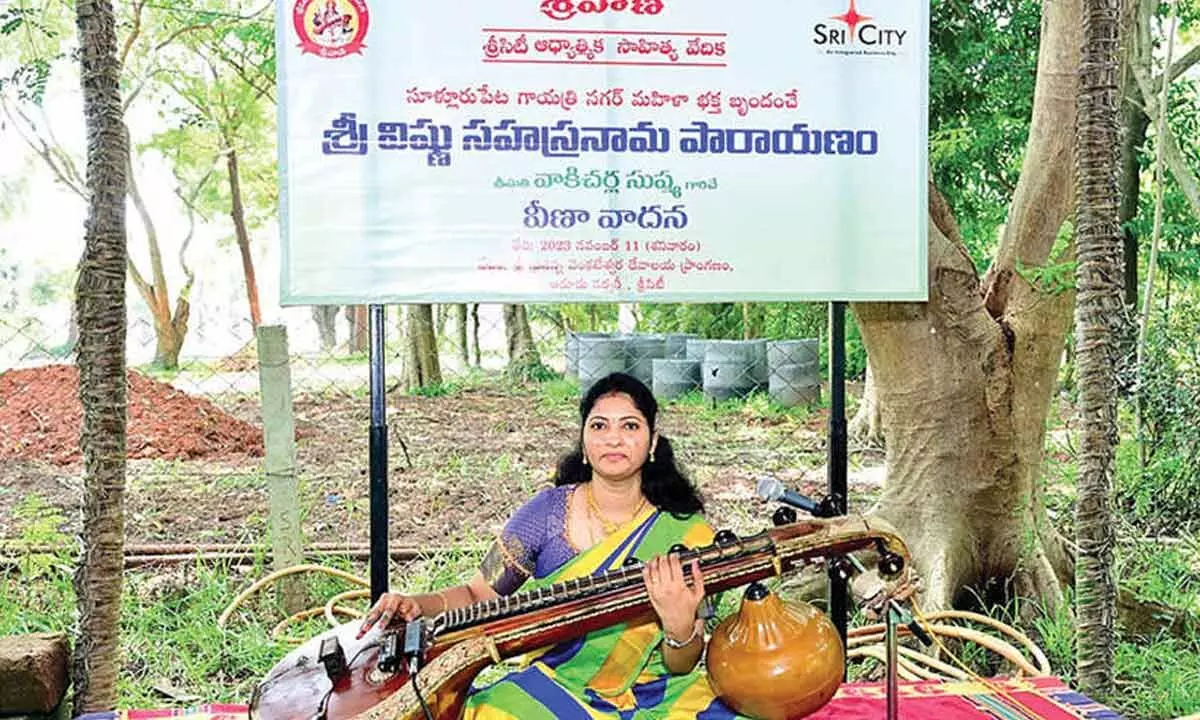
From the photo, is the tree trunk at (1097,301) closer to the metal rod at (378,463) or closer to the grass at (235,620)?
the grass at (235,620)

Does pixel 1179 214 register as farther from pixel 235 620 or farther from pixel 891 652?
pixel 891 652

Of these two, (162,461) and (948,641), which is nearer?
(948,641)

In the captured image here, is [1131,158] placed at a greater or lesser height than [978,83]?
lesser

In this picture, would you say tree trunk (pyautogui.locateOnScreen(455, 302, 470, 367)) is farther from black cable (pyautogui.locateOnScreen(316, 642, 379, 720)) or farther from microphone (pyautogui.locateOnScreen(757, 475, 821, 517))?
microphone (pyautogui.locateOnScreen(757, 475, 821, 517))

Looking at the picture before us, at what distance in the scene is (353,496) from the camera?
19.3ft

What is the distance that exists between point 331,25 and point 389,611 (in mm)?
1357

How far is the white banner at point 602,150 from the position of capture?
259 cm

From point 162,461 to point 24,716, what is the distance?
4472 millimetres

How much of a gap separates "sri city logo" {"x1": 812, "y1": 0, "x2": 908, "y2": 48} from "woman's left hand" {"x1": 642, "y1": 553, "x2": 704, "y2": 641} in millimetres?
1417

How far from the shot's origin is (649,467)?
2.52m

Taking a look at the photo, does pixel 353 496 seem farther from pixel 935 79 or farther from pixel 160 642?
pixel 935 79

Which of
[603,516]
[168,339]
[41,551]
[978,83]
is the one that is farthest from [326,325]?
[603,516]

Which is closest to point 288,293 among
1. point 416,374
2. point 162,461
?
point 162,461

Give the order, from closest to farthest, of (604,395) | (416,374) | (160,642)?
1. (604,395)
2. (160,642)
3. (416,374)
